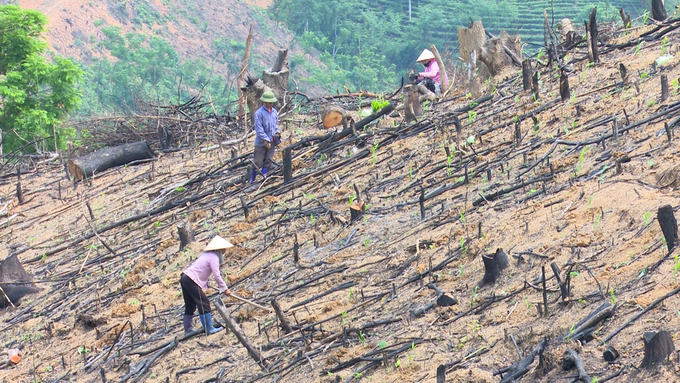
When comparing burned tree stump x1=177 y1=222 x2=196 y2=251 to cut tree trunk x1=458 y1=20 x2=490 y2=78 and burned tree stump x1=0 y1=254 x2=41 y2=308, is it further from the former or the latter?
cut tree trunk x1=458 y1=20 x2=490 y2=78

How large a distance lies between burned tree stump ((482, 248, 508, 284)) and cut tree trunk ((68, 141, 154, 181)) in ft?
30.3

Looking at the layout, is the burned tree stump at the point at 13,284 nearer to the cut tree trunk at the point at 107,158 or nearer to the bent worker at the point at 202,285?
the bent worker at the point at 202,285

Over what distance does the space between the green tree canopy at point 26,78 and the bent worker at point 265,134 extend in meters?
12.4

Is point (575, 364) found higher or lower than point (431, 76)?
lower

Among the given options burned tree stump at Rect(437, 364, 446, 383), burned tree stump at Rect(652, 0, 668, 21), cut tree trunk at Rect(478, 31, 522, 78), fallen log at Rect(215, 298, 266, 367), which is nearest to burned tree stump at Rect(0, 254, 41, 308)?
fallen log at Rect(215, 298, 266, 367)

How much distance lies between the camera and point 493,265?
6.02m

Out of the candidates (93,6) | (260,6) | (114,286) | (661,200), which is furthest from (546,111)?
(260,6)

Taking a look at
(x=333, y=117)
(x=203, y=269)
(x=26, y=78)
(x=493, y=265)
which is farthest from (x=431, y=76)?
(x=26, y=78)

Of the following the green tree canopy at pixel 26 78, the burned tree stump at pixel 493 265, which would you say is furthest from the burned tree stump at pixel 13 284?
the green tree canopy at pixel 26 78

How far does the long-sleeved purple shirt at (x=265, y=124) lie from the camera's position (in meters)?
10.7

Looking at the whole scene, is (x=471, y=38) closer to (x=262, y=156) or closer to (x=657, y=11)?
(x=657, y=11)

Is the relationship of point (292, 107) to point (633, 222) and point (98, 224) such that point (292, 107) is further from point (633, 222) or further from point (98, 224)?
point (633, 222)

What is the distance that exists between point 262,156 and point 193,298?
3796 millimetres

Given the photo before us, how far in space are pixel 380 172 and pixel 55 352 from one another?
12.5 ft
